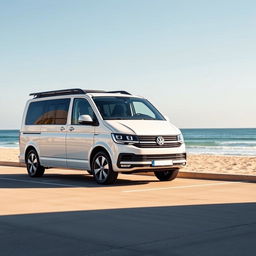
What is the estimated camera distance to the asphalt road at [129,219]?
6457 millimetres

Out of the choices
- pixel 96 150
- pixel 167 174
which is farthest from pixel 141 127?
pixel 167 174

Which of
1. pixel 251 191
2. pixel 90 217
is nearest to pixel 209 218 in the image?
pixel 90 217

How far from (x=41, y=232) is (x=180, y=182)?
24.2ft

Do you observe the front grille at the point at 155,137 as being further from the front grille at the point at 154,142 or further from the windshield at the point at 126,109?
the windshield at the point at 126,109

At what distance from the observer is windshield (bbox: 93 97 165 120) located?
14.1 metres

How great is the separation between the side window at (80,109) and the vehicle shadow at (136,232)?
5127mm

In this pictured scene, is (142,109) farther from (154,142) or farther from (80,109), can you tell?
(154,142)

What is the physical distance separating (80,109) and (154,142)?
2.23 metres

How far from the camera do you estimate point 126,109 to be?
14516 millimetres

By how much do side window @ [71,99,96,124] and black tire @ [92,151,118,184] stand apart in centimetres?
108

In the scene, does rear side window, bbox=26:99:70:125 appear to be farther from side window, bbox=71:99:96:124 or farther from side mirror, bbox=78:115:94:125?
side mirror, bbox=78:115:94:125

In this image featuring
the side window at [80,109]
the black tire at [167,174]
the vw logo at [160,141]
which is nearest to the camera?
the vw logo at [160,141]

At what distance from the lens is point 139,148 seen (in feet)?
43.6

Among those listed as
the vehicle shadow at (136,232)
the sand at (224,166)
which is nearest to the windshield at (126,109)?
the vehicle shadow at (136,232)
